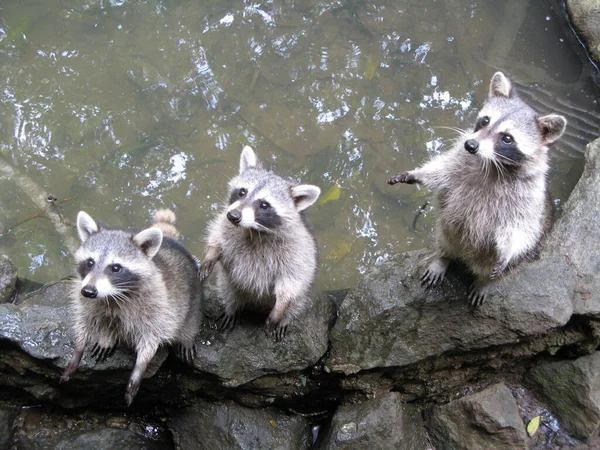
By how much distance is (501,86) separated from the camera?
357 centimetres

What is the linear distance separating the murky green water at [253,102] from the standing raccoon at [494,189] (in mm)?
1416

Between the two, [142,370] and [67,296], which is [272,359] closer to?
[142,370]

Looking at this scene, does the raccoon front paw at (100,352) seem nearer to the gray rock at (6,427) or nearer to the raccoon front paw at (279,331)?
the gray rock at (6,427)

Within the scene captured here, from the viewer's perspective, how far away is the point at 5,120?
214 inches

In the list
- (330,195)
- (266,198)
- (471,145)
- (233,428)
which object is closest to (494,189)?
(471,145)

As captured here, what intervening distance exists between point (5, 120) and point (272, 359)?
11.6 feet

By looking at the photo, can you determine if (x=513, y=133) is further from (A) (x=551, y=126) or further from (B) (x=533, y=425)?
(B) (x=533, y=425)

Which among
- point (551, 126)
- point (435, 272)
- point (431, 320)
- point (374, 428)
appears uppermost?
point (551, 126)

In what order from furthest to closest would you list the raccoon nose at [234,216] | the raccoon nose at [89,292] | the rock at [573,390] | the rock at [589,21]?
1. the rock at [589,21]
2. the rock at [573,390]
3. the raccoon nose at [234,216]
4. the raccoon nose at [89,292]

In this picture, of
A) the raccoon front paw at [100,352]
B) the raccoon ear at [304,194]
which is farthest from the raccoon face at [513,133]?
the raccoon front paw at [100,352]

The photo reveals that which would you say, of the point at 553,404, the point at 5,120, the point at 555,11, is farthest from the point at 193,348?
the point at 555,11

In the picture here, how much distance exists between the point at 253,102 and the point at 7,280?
2.68 metres

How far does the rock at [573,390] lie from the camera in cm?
391

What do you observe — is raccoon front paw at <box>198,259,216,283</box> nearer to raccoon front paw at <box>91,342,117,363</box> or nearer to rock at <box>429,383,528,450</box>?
raccoon front paw at <box>91,342,117,363</box>
